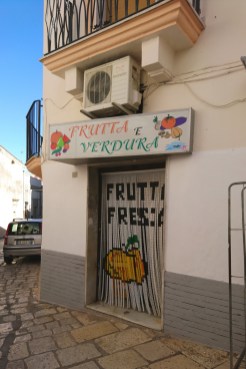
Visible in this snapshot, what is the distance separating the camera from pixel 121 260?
5.20m

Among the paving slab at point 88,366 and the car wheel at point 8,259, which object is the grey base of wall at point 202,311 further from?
the car wheel at point 8,259

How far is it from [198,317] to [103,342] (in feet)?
4.13

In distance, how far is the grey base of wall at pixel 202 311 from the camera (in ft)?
11.5

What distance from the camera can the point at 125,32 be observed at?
4105mm

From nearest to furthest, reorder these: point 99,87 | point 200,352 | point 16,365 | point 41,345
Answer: point 16,365 → point 200,352 → point 41,345 → point 99,87

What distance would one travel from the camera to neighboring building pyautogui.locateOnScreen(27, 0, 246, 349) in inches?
147

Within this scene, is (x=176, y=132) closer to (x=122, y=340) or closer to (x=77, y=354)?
(x=122, y=340)

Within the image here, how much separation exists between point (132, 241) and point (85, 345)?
5.68ft

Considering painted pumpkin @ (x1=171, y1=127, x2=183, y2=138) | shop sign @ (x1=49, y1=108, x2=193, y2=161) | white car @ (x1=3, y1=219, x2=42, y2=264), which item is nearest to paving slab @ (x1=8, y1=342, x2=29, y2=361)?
shop sign @ (x1=49, y1=108, x2=193, y2=161)

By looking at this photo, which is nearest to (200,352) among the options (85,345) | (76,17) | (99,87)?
(85,345)

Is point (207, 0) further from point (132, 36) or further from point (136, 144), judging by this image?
point (136, 144)

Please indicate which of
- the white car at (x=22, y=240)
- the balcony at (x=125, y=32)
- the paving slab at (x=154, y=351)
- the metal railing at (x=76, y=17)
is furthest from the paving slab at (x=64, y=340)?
the white car at (x=22, y=240)

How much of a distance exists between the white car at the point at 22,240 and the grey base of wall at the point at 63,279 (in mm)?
4632

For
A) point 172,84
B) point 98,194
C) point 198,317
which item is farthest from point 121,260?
point 172,84
